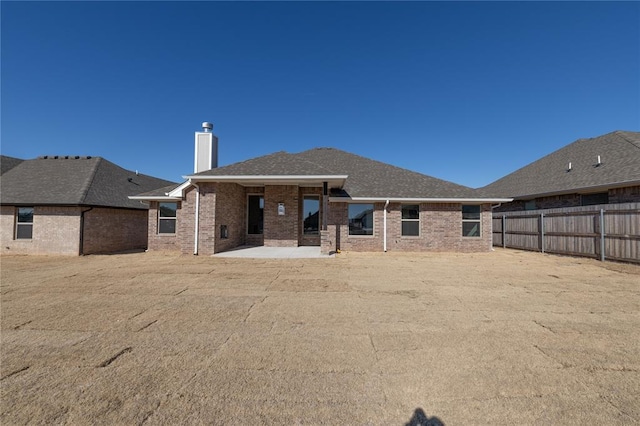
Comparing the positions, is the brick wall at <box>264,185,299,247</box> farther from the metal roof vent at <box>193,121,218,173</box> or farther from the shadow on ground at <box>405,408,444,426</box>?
the shadow on ground at <box>405,408,444,426</box>

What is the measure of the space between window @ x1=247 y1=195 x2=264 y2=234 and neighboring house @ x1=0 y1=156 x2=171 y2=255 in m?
7.14

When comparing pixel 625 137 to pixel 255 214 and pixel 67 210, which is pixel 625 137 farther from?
pixel 67 210

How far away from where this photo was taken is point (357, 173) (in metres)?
16.3

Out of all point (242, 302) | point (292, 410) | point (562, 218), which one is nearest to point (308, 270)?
point (242, 302)

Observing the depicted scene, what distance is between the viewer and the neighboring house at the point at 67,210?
42.9 feet

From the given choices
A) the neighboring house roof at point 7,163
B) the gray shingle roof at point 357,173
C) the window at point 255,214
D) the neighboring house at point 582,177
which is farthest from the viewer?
the neighboring house roof at point 7,163

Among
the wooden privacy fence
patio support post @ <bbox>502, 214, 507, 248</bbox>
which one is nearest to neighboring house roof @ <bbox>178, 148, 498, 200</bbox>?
the wooden privacy fence

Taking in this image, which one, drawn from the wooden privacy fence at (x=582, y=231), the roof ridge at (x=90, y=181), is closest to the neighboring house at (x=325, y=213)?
the wooden privacy fence at (x=582, y=231)

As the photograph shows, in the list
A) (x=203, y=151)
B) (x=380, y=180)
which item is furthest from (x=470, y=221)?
(x=203, y=151)

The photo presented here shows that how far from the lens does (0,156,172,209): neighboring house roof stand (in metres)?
13.3

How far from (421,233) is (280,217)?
715cm

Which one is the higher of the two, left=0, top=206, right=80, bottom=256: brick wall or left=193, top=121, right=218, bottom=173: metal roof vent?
left=193, top=121, right=218, bottom=173: metal roof vent

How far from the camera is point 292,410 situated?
2.37m

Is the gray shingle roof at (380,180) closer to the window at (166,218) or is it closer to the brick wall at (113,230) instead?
the window at (166,218)
